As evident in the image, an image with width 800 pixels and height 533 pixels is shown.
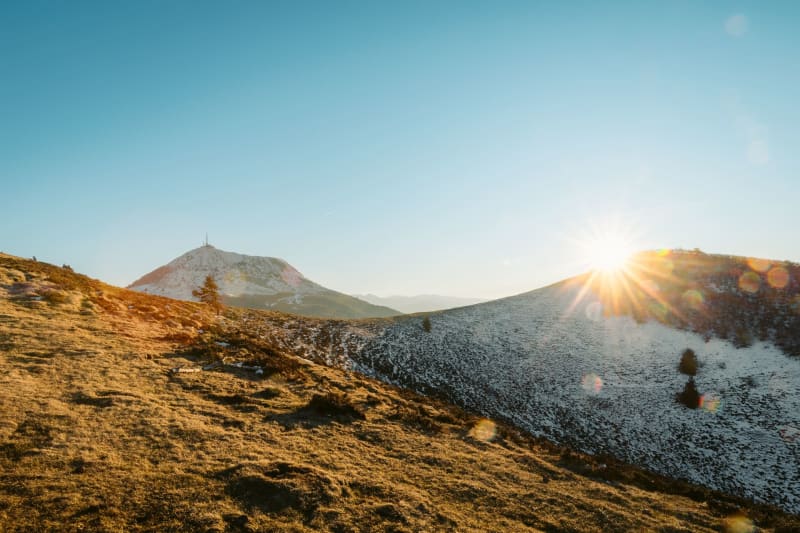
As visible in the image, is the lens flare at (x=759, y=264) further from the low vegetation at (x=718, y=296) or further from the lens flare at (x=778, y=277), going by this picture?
the lens flare at (x=778, y=277)

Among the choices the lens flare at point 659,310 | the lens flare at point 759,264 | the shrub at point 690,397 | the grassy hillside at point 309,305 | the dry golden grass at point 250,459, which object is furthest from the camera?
the grassy hillside at point 309,305

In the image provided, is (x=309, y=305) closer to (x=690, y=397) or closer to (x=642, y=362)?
(x=642, y=362)

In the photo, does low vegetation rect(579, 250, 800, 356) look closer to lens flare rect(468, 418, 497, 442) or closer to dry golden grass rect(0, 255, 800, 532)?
dry golden grass rect(0, 255, 800, 532)

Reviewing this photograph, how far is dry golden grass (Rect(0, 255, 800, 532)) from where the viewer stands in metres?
10.1

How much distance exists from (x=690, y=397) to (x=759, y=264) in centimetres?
3196

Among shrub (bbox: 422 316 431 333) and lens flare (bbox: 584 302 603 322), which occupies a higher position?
lens flare (bbox: 584 302 603 322)

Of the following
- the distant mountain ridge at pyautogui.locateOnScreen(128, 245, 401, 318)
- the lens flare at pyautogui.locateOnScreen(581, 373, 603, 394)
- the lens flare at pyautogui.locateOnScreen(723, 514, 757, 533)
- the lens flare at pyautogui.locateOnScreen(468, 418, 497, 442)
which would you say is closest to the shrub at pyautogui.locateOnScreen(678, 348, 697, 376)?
the lens flare at pyautogui.locateOnScreen(581, 373, 603, 394)

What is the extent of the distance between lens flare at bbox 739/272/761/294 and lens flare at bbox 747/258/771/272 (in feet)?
5.34

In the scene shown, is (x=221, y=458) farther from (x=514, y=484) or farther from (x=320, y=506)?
(x=514, y=484)

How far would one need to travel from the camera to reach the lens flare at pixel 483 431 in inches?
787

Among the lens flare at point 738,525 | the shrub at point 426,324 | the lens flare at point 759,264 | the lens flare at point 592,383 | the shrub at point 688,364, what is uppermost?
the lens flare at point 759,264

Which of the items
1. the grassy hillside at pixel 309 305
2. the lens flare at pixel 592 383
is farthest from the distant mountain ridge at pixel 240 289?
the lens flare at pixel 592 383

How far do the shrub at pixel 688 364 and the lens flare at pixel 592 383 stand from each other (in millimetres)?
7816

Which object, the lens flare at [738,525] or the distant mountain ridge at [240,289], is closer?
the lens flare at [738,525]
